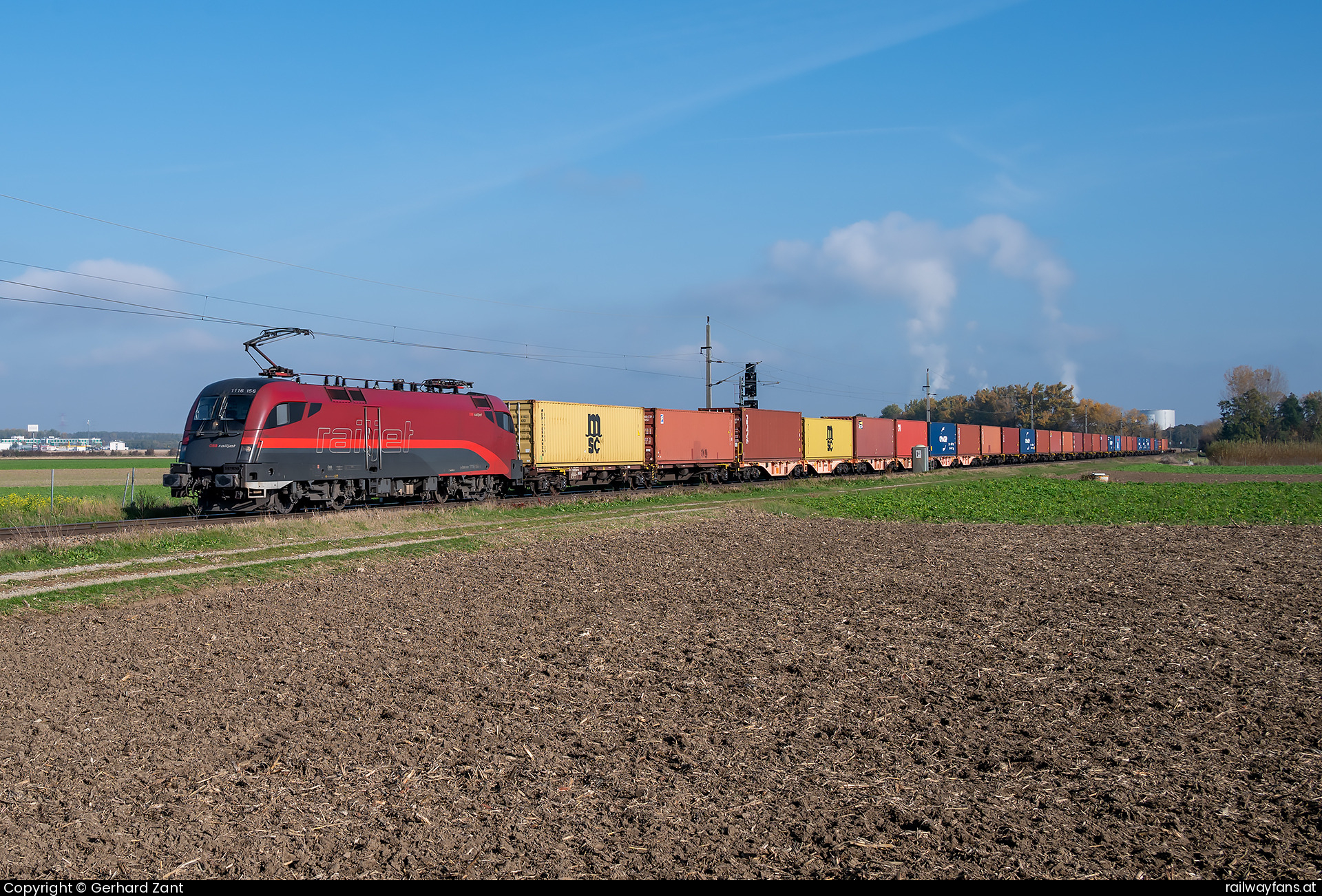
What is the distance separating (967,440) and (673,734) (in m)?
69.0

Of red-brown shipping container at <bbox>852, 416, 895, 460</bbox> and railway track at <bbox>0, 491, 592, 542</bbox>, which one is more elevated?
red-brown shipping container at <bbox>852, 416, 895, 460</bbox>

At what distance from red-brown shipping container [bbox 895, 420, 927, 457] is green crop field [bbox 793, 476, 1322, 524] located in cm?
1413

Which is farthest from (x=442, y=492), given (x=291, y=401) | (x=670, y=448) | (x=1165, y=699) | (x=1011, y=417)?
(x=1011, y=417)

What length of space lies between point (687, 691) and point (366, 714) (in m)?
3.27

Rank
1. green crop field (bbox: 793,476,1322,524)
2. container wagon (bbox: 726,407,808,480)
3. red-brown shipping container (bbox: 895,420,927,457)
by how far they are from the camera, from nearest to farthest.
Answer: green crop field (bbox: 793,476,1322,524)
container wagon (bbox: 726,407,808,480)
red-brown shipping container (bbox: 895,420,927,457)

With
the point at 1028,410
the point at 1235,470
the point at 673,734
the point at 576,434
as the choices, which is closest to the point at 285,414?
the point at 576,434

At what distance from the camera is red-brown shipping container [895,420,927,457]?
61250mm

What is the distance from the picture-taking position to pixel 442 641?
1139 cm

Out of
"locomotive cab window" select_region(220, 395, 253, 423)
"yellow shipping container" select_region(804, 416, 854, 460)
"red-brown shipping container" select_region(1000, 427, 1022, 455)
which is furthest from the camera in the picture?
"red-brown shipping container" select_region(1000, 427, 1022, 455)

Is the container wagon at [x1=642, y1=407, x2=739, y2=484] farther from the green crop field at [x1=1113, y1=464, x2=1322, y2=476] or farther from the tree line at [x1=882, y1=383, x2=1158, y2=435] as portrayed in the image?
the tree line at [x1=882, y1=383, x2=1158, y2=435]

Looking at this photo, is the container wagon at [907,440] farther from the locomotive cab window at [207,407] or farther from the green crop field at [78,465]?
the green crop field at [78,465]

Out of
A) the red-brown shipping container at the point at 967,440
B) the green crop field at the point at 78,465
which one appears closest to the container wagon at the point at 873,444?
the red-brown shipping container at the point at 967,440

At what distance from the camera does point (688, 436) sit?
139 feet

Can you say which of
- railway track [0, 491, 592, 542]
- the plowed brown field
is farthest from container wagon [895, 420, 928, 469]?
the plowed brown field
